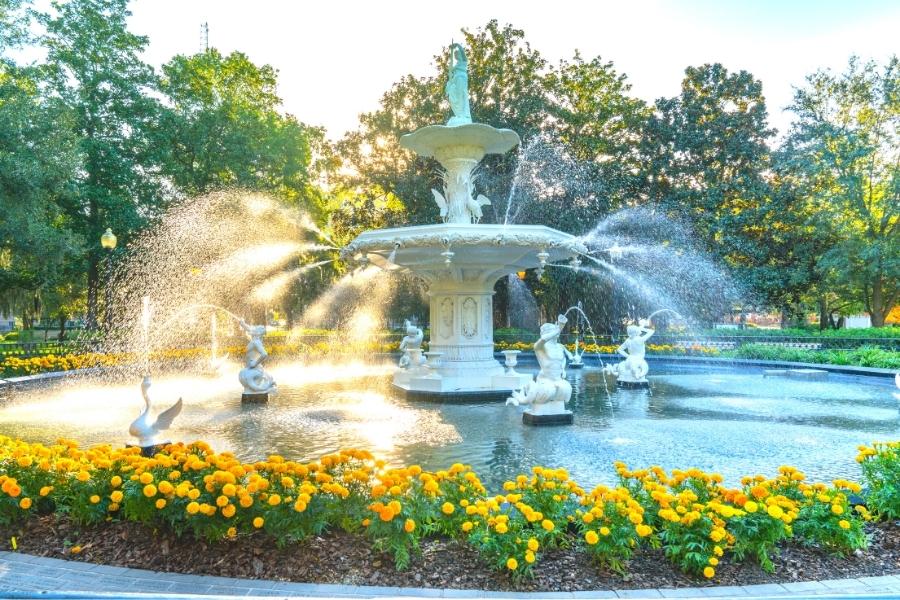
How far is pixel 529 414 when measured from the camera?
31.0 ft

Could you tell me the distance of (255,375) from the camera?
11961mm

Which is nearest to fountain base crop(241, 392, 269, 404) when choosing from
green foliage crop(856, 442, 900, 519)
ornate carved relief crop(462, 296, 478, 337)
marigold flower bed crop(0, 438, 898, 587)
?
ornate carved relief crop(462, 296, 478, 337)

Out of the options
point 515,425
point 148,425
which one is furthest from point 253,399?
point 515,425

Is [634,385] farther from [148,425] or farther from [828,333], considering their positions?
[828,333]

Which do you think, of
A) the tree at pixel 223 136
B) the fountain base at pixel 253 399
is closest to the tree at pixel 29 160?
the tree at pixel 223 136

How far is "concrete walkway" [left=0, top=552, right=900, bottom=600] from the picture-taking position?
3598mm

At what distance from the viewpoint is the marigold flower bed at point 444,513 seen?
3.93 m

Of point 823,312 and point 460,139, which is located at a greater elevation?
point 460,139

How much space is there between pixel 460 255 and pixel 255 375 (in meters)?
4.79

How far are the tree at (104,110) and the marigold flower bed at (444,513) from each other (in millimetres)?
23556

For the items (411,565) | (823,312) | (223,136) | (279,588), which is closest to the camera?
(279,588)

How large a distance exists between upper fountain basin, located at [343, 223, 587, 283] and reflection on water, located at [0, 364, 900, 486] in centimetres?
305

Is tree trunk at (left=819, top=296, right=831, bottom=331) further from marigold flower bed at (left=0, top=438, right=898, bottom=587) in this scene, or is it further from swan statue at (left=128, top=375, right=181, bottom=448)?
swan statue at (left=128, top=375, right=181, bottom=448)

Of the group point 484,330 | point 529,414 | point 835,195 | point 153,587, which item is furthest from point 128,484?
point 835,195
